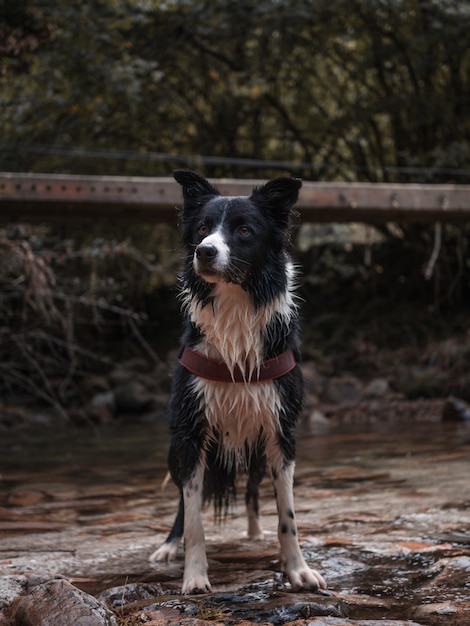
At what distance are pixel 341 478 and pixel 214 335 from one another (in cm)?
320

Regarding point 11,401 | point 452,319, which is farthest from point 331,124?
point 11,401

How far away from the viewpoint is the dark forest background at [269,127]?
38.9ft

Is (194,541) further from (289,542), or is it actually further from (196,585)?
(289,542)

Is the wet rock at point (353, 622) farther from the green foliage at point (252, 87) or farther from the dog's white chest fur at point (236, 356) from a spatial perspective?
the green foliage at point (252, 87)

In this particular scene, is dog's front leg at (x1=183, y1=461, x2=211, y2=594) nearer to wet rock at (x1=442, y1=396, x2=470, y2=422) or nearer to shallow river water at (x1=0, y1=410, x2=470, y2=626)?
shallow river water at (x1=0, y1=410, x2=470, y2=626)

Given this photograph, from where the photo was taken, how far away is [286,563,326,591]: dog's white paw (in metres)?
3.38

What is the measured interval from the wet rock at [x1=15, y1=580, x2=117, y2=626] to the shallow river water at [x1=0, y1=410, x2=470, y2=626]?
204 mm

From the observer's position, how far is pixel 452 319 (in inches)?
608

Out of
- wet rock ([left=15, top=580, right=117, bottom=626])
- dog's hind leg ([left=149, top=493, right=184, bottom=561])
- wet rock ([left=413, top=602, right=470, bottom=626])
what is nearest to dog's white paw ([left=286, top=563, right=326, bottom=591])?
wet rock ([left=413, top=602, right=470, bottom=626])

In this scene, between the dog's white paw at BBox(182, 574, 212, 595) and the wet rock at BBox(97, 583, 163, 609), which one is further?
the dog's white paw at BBox(182, 574, 212, 595)

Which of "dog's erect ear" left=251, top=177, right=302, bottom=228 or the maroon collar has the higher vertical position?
"dog's erect ear" left=251, top=177, right=302, bottom=228

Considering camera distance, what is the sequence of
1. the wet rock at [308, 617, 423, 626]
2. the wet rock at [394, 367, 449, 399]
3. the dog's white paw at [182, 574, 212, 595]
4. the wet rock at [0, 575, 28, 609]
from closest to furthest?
the wet rock at [308, 617, 423, 626] → the wet rock at [0, 575, 28, 609] → the dog's white paw at [182, 574, 212, 595] → the wet rock at [394, 367, 449, 399]

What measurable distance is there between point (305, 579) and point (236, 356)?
1073mm

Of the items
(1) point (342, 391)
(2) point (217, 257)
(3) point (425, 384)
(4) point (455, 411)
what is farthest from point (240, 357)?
(1) point (342, 391)
